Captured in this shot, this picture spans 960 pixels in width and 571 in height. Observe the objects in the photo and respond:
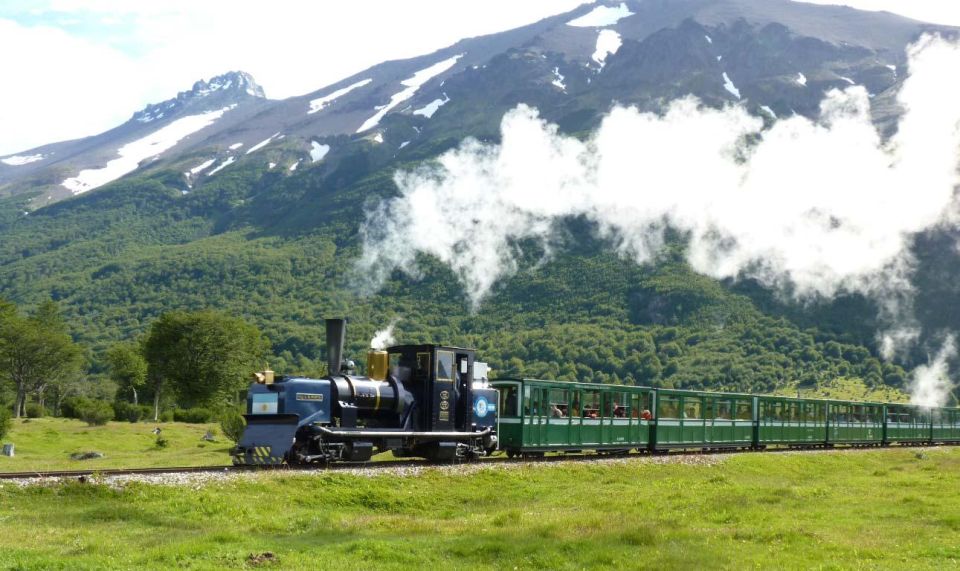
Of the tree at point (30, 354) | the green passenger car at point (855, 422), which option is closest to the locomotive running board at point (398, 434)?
the green passenger car at point (855, 422)

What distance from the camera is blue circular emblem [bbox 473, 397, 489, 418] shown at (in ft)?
99.7

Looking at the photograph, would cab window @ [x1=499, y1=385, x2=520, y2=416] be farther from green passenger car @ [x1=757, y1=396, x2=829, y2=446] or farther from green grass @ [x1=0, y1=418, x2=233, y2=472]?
green passenger car @ [x1=757, y1=396, x2=829, y2=446]

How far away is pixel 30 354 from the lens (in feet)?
249

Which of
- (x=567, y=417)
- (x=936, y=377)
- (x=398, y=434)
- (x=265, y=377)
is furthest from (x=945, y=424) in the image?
(x=936, y=377)

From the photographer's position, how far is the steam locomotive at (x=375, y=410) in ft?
81.9

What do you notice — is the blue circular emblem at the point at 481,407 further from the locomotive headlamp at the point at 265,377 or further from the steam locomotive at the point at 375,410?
the locomotive headlamp at the point at 265,377

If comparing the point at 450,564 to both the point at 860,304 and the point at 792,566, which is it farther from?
the point at 860,304

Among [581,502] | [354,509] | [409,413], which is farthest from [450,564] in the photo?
[409,413]

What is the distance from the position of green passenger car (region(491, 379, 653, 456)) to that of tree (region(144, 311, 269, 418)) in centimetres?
5018

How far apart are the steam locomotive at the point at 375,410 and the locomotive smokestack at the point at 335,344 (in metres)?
0.03

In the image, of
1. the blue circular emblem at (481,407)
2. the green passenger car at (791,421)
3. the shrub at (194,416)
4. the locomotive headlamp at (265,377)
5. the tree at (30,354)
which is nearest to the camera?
the locomotive headlamp at (265,377)

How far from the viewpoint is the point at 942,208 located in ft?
617

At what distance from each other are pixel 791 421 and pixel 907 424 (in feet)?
49.5

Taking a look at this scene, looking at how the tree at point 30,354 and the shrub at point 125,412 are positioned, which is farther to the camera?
the tree at point 30,354
